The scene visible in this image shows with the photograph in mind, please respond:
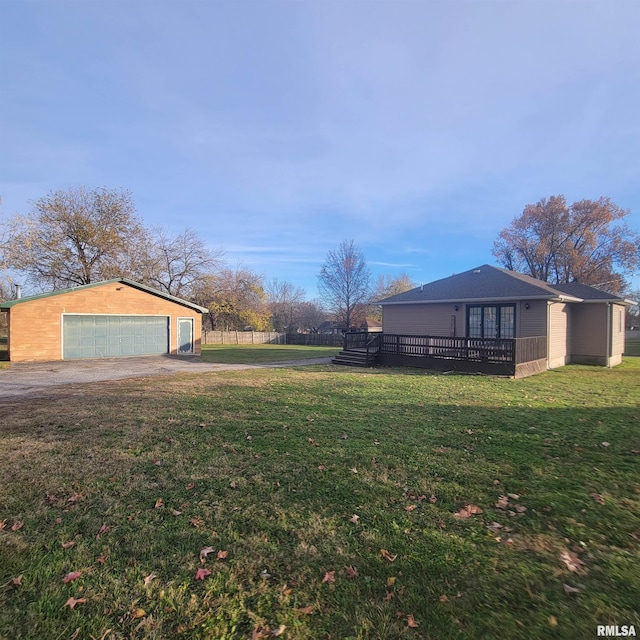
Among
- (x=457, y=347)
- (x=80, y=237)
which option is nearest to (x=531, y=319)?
(x=457, y=347)

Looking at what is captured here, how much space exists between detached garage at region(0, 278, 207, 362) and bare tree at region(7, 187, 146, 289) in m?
10.3

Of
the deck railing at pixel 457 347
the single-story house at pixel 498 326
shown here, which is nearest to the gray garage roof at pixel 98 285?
the deck railing at pixel 457 347

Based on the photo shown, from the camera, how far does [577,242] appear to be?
111ft

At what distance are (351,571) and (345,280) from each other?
39315mm

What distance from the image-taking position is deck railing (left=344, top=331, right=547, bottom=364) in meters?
12.0

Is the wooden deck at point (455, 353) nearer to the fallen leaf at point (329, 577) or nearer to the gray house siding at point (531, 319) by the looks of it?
the gray house siding at point (531, 319)

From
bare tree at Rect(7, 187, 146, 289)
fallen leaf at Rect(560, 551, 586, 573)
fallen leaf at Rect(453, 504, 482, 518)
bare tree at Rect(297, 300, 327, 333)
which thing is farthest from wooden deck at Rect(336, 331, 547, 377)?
bare tree at Rect(297, 300, 327, 333)

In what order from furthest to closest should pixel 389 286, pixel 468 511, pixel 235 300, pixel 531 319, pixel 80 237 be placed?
1. pixel 389 286
2. pixel 235 300
3. pixel 80 237
4. pixel 531 319
5. pixel 468 511

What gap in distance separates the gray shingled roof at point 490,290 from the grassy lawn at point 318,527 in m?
9.62

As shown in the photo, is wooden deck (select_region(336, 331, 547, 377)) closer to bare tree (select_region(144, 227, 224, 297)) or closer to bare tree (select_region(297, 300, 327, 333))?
bare tree (select_region(144, 227, 224, 297))

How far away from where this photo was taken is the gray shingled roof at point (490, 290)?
48.1 feet

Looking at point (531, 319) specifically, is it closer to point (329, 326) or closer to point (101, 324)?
point (101, 324)

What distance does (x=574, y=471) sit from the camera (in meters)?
3.95

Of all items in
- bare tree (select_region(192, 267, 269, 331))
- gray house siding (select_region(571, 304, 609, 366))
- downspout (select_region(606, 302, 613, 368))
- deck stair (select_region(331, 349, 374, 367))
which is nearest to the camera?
deck stair (select_region(331, 349, 374, 367))
